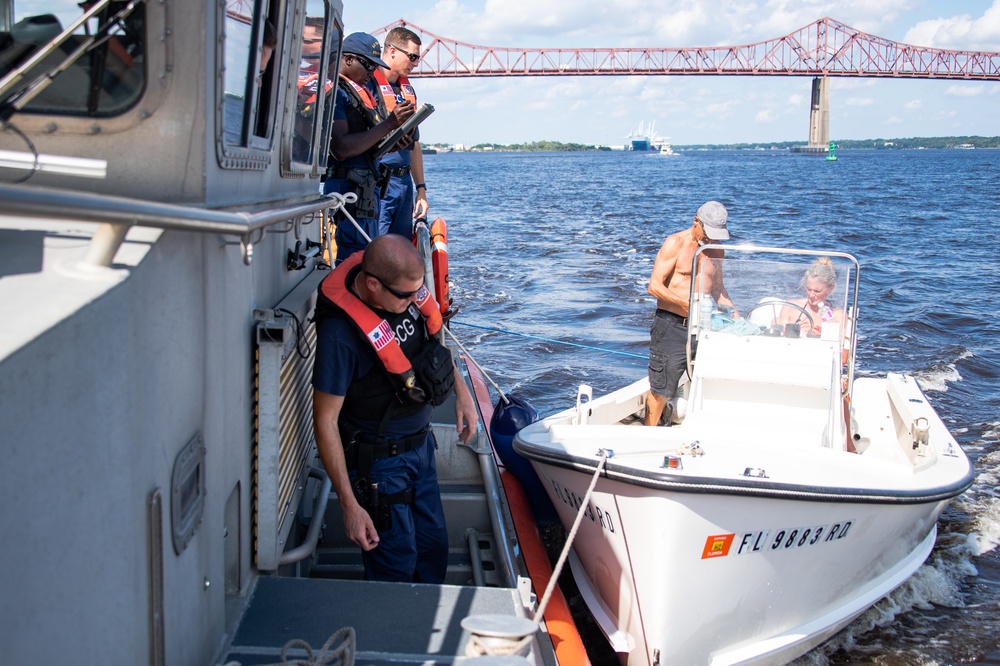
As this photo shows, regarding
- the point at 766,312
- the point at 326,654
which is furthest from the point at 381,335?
the point at 766,312

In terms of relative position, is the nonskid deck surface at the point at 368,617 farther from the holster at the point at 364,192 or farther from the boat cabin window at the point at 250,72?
the holster at the point at 364,192

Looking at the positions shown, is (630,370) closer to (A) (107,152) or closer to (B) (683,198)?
(A) (107,152)

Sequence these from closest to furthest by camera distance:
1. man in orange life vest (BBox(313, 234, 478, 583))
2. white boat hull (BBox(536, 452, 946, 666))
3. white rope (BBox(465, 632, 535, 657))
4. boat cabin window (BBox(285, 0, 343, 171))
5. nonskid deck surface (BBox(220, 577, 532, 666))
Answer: white rope (BBox(465, 632, 535, 657)), nonskid deck surface (BBox(220, 577, 532, 666)), man in orange life vest (BBox(313, 234, 478, 583)), boat cabin window (BBox(285, 0, 343, 171)), white boat hull (BBox(536, 452, 946, 666))

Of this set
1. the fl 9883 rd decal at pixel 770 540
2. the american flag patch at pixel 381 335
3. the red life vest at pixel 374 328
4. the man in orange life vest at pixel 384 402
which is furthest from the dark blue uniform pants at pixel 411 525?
the fl 9883 rd decal at pixel 770 540

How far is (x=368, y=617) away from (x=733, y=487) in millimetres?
1792

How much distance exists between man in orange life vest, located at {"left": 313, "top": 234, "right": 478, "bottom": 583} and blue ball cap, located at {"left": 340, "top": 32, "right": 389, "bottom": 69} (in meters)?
2.03

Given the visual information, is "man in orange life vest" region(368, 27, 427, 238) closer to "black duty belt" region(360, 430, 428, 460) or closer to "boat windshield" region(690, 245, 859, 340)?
"boat windshield" region(690, 245, 859, 340)

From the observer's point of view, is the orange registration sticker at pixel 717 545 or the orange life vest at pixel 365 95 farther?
the orange life vest at pixel 365 95

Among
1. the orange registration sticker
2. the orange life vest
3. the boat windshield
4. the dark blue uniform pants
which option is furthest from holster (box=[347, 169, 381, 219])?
the orange registration sticker

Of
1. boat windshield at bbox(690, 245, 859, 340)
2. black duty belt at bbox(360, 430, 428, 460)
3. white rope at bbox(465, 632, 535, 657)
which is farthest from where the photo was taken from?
boat windshield at bbox(690, 245, 859, 340)

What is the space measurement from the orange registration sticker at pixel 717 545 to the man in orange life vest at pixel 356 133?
2441 mm

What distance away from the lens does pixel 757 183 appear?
2309 inches

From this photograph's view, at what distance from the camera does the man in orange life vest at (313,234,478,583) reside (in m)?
3.29

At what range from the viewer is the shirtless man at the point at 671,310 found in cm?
618
